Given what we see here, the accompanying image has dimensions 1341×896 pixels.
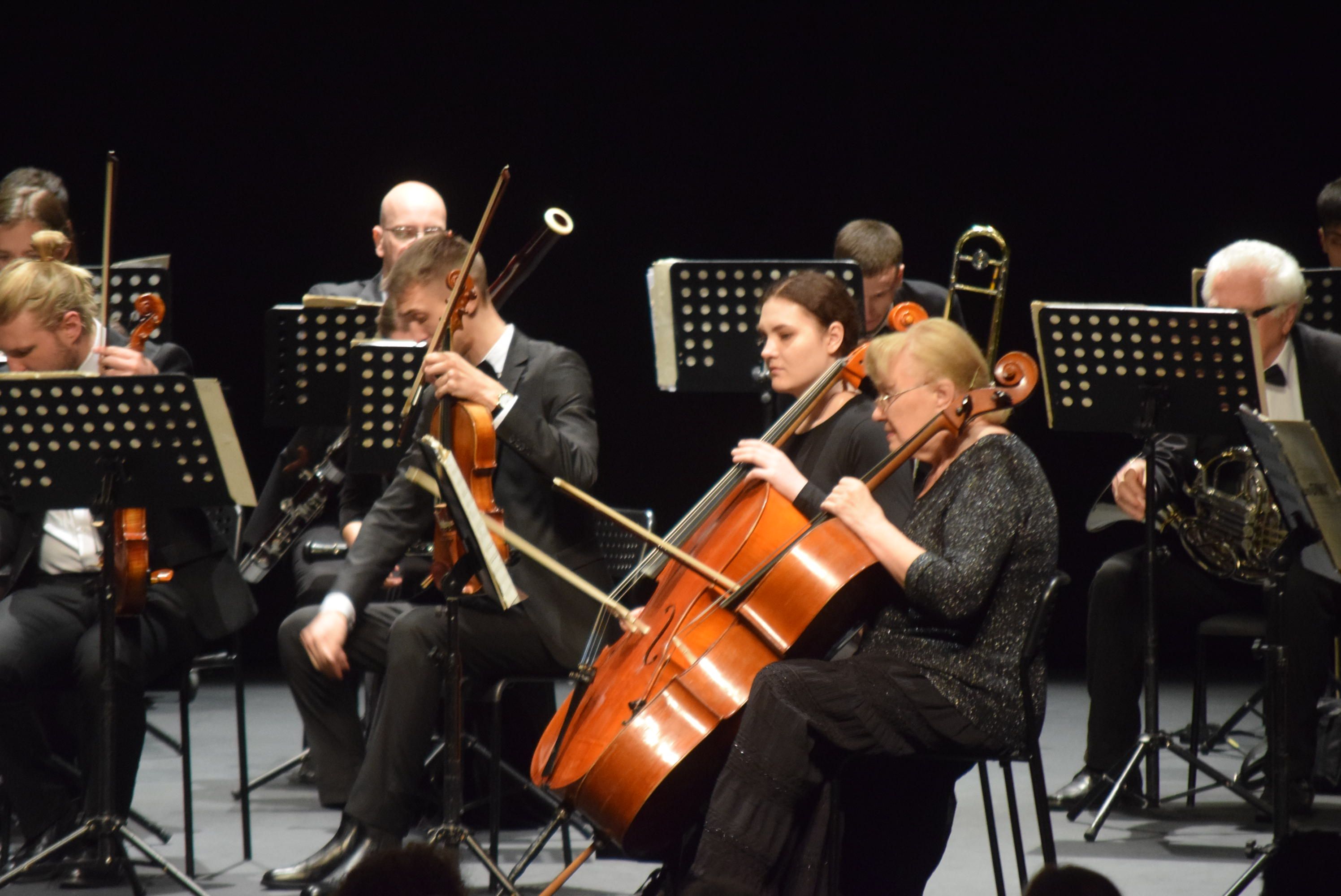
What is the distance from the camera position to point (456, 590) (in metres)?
3.01

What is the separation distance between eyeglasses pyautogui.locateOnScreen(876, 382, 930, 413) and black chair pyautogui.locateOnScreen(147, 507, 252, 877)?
5.02ft

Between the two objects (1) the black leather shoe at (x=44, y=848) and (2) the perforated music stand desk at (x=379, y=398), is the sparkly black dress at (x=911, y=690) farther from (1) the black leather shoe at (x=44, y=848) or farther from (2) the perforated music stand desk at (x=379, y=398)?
(1) the black leather shoe at (x=44, y=848)

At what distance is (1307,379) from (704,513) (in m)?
1.96

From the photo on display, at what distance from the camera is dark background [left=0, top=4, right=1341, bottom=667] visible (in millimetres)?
5953

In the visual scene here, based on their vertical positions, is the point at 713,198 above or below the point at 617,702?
above

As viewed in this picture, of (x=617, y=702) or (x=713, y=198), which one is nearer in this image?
(x=617, y=702)

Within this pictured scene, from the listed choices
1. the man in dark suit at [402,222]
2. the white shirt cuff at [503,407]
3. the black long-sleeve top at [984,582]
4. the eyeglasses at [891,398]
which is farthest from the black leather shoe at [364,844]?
the man in dark suit at [402,222]

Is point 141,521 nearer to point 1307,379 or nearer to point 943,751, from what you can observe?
point 943,751

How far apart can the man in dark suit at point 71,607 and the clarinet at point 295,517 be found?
87cm

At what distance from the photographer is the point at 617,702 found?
9.37 feet

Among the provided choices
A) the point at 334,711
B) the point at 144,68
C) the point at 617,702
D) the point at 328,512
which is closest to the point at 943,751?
the point at 617,702

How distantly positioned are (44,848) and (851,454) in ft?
6.37

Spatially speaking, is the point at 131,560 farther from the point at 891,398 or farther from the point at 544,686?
the point at 891,398

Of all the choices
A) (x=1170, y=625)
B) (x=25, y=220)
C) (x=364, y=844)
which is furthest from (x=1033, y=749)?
(x=25, y=220)
